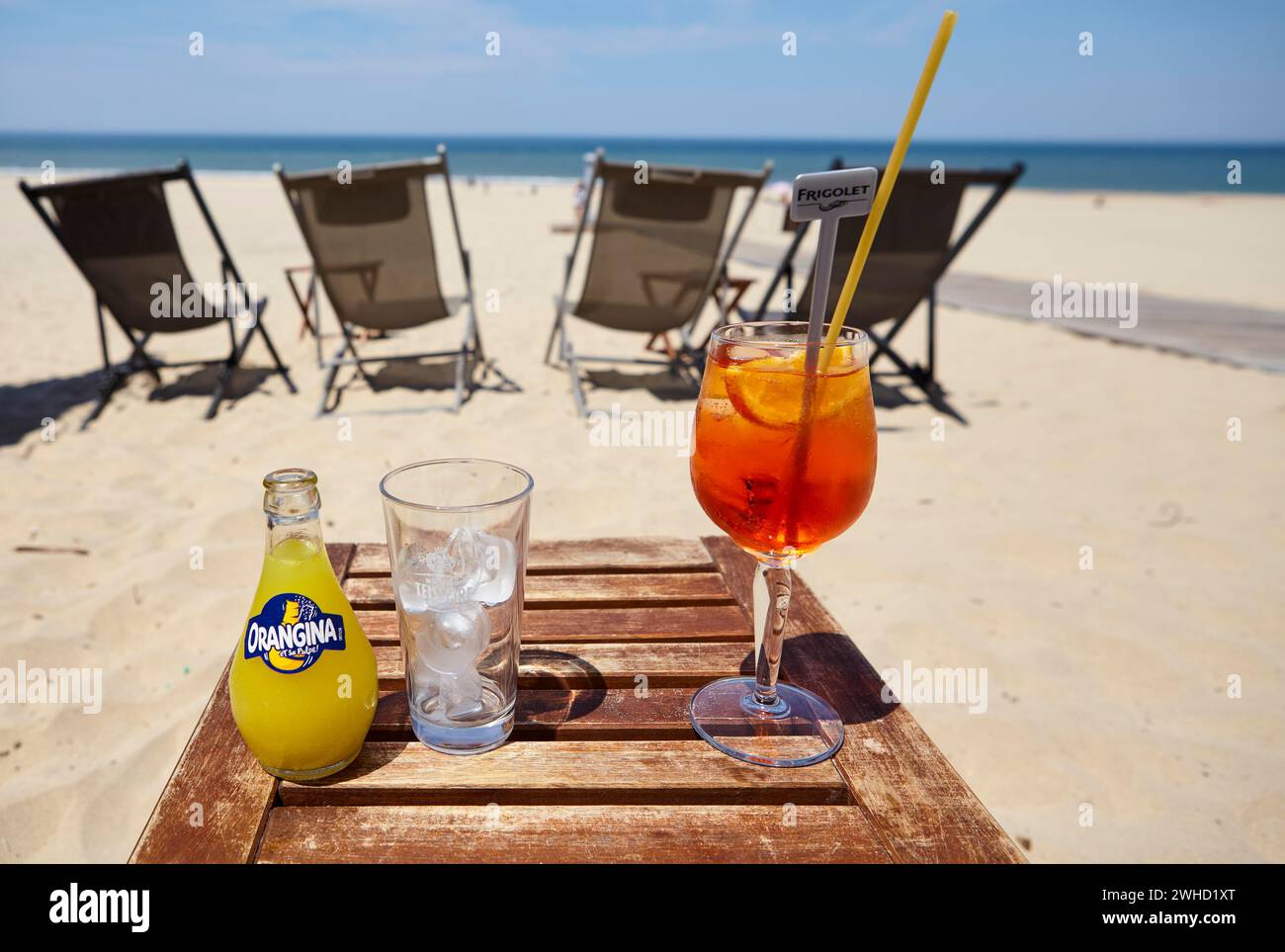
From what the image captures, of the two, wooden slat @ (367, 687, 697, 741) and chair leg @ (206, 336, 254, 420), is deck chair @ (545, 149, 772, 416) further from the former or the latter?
wooden slat @ (367, 687, 697, 741)

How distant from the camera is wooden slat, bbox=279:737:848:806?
903mm

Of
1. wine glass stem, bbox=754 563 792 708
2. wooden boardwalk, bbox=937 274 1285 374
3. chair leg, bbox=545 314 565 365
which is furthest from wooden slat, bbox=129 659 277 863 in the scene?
wooden boardwalk, bbox=937 274 1285 374

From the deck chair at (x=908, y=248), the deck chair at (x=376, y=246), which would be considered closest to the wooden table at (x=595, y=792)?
the deck chair at (x=908, y=248)

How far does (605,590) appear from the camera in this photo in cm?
142

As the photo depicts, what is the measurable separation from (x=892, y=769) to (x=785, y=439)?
419 millimetres

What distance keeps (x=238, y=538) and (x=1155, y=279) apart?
33.3 feet

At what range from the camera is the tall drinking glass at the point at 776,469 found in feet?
3.07

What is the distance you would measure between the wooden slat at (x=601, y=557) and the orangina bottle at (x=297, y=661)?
58 centimetres

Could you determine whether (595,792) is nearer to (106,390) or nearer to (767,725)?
(767,725)

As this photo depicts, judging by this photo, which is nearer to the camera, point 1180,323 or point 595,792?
point 595,792

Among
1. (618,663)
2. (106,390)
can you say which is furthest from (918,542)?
(106,390)

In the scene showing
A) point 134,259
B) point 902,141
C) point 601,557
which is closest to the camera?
point 902,141

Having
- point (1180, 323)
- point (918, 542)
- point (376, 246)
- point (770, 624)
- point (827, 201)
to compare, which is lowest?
Result: point (918, 542)

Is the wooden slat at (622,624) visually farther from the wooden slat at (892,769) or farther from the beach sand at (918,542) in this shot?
the beach sand at (918,542)
